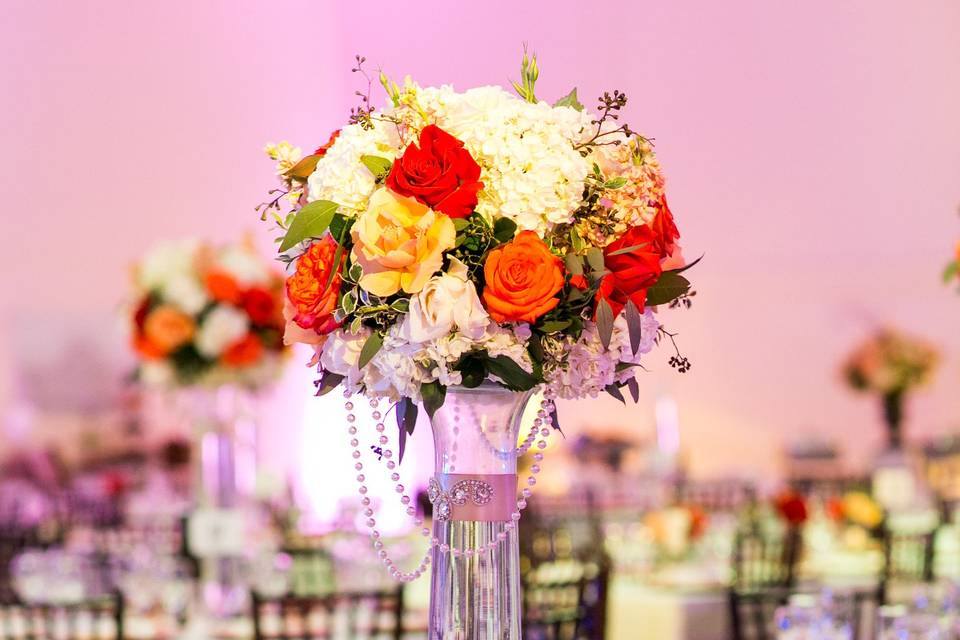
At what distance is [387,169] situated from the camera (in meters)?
1.48

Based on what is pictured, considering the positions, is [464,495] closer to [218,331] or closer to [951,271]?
[951,271]

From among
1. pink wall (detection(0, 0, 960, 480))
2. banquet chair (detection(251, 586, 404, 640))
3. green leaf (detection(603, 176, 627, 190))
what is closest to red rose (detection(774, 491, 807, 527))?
pink wall (detection(0, 0, 960, 480))

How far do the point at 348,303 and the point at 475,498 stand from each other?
25 cm

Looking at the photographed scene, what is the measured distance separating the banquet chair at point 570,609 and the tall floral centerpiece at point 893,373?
585cm

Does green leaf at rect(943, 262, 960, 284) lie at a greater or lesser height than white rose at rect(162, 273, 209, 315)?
lesser

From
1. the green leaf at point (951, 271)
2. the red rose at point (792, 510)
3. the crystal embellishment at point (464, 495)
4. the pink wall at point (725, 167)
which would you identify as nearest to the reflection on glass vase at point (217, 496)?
the pink wall at point (725, 167)

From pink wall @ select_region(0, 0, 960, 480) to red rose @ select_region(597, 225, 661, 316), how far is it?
1.65 metres

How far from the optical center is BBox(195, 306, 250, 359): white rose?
443cm

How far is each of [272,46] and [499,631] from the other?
721cm

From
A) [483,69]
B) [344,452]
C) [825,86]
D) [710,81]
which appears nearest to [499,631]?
[483,69]

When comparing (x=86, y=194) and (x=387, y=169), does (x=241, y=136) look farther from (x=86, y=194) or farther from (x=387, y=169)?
(x=387, y=169)

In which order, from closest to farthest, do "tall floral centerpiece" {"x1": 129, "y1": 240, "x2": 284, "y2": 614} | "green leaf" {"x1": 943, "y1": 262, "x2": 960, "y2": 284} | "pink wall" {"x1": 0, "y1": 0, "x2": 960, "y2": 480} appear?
"green leaf" {"x1": 943, "y1": 262, "x2": 960, "y2": 284}
"tall floral centerpiece" {"x1": 129, "y1": 240, "x2": 284, "y2": 614}
"pink wall" {"x1": 0, "y1": 0, "x2": 960, "y2": 480}

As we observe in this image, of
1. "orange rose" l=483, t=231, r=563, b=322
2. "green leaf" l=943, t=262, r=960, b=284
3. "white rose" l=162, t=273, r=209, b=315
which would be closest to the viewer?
"orange rose" l=483, t=231, r=563, b=322

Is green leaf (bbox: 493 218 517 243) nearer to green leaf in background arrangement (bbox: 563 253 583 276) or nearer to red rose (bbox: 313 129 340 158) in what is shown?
green leaf in background arrangement (bbox: 563 253 583 276)
